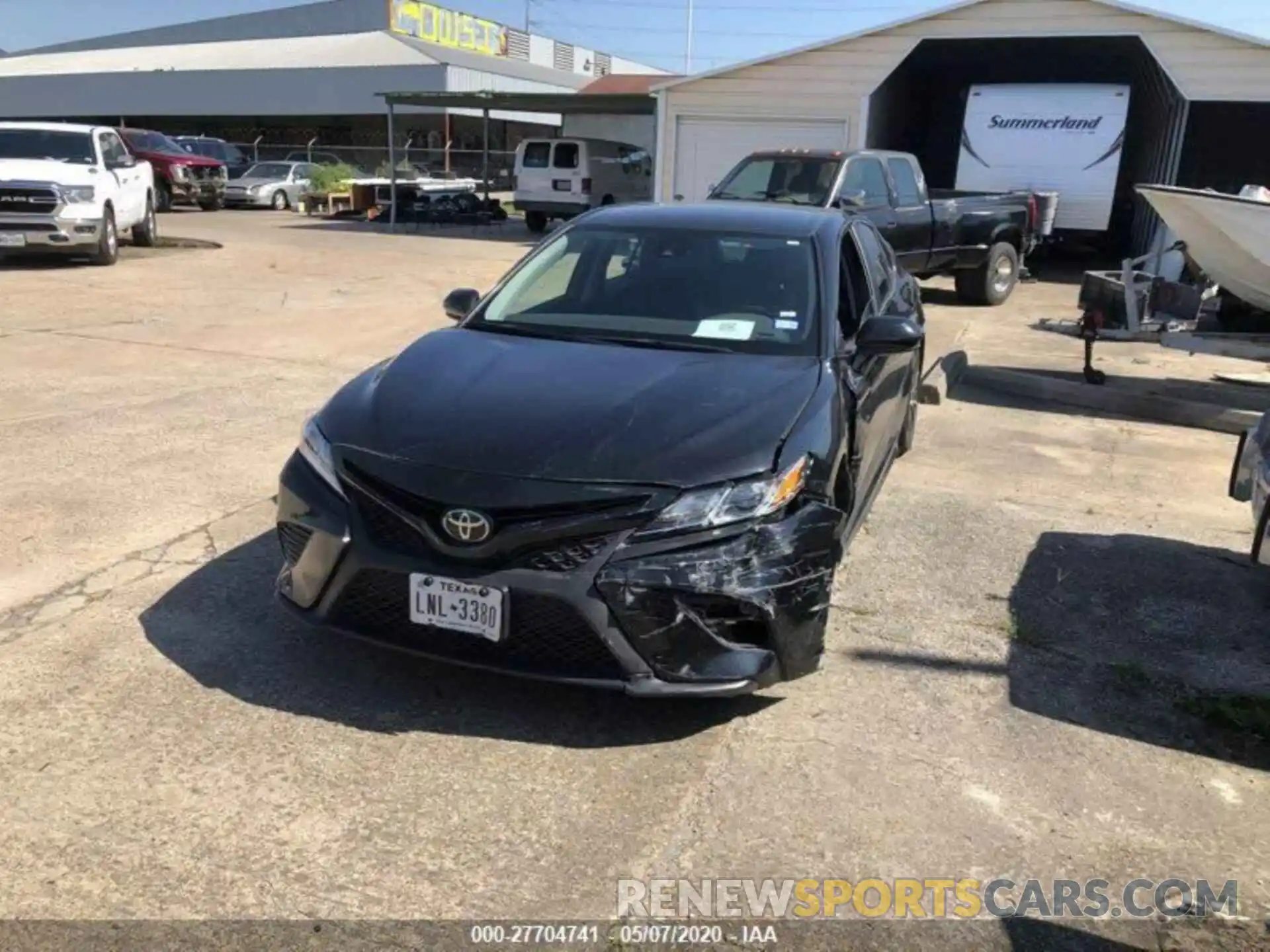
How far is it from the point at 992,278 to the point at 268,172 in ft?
77.9

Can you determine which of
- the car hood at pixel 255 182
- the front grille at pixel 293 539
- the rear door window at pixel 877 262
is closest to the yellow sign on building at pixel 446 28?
the car hood at pixel 255 182

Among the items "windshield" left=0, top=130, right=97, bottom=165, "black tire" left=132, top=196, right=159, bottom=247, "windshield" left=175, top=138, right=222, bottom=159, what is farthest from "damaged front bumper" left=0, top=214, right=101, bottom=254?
"windshield" left=175, top=138, right=222, bottom=159

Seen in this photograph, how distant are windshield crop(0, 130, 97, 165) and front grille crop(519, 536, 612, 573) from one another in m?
14.8

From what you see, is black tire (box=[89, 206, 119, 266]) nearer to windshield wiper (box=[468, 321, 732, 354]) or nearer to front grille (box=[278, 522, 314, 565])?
windshield wiper (box=[468, 321, 732, 354])

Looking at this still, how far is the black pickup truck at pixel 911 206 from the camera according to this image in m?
12.1

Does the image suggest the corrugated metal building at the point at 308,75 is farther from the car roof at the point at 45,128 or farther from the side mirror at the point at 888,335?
the side mirror at the point at 888,335

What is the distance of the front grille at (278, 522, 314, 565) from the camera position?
11.5 feet

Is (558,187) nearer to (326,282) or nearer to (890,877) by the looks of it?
(326,282)

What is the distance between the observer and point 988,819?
3066 mm

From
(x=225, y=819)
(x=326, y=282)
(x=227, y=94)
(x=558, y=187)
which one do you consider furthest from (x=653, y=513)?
(x=227, y=94)

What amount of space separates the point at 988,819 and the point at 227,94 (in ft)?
167

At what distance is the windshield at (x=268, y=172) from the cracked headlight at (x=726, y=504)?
1213 inches

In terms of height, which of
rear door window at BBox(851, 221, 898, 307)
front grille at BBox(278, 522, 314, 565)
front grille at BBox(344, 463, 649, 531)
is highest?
rear door window at BBox(851, 221, 898, 307)

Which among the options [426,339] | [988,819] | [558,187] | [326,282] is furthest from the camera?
[558,187]
